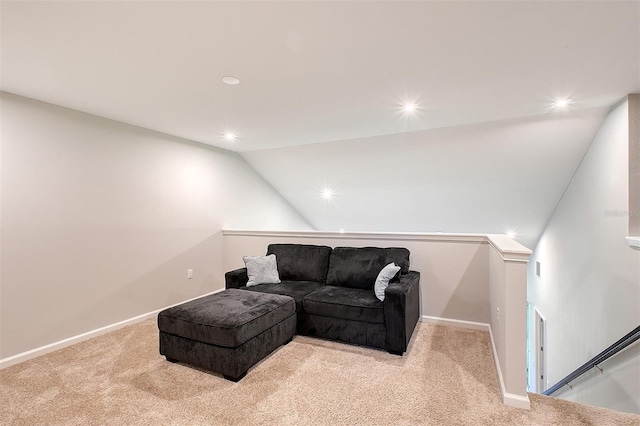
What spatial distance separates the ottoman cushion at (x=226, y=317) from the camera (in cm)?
236

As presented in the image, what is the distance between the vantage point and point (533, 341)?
5.85 metres

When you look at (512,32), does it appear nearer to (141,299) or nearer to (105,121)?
(105,121)

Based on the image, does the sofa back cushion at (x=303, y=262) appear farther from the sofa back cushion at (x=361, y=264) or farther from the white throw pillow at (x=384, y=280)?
the white throw pillow at (x=384, y=280)

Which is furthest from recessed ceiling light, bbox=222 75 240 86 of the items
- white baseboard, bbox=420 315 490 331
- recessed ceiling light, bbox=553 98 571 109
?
white baseboard, bbox=420 315 490 331

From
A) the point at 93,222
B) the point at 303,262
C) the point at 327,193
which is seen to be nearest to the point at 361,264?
the point at 303,262

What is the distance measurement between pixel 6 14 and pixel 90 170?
1.83 metres

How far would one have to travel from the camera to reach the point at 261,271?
3654mm

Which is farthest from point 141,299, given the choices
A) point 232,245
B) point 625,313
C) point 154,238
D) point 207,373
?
point 625,313

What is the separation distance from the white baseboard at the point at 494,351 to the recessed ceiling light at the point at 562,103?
227 cm

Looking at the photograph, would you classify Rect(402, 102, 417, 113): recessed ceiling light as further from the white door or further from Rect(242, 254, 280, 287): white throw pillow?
the white door

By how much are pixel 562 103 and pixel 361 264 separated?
248cm

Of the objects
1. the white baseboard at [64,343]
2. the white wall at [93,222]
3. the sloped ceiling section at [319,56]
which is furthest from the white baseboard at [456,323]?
the white baseboard at [64,343]

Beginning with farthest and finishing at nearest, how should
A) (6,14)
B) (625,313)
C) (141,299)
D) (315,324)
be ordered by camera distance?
1. (141,299)
2. (315,324)
3. (625,313)
4. (6,14)

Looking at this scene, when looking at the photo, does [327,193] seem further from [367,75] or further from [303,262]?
[367,75]
